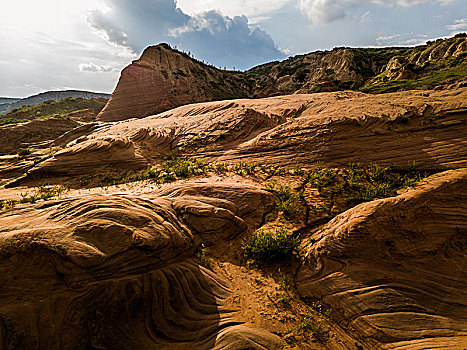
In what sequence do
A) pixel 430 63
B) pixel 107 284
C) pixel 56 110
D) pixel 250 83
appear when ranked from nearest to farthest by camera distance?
pixel 107 284 < pixel 430 63 < pixel 56 110 < pixel 250 83

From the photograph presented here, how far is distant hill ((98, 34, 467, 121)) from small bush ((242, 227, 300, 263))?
27.0m

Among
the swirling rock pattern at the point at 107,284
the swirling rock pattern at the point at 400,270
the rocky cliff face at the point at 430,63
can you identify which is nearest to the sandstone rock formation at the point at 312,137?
the swirling rock pattern at the point at 400,270

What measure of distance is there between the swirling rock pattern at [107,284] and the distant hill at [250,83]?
96.6 feet

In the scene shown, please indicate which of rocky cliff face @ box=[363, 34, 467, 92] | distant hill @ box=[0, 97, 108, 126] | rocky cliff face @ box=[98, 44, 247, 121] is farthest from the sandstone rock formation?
distant hill @ box=[0, 97, 108, 126]

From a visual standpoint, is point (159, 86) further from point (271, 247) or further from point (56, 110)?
point (271, 247)

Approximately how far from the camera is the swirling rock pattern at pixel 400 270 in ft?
12.8

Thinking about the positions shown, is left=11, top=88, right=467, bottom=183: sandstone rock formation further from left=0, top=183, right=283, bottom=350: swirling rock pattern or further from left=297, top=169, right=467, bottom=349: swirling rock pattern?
left=0, top=183, right=283, bottom=350: swirling rock pattern

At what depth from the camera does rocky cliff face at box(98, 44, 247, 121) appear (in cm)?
3152

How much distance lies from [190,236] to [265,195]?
303cm

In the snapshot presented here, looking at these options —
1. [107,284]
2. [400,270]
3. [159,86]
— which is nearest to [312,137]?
[400,270]

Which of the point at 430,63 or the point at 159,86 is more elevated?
the point at 430,63

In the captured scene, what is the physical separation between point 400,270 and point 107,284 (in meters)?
5.81

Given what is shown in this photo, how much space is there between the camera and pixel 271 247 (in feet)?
17.8

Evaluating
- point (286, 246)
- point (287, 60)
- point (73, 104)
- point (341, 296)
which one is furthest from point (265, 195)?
point (287, 60)
